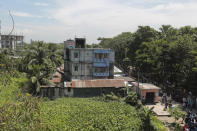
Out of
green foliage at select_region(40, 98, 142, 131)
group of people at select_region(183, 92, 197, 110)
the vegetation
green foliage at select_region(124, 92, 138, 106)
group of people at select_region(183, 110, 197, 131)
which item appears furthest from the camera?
the vegetation

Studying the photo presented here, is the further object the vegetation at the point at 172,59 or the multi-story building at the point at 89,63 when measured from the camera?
the multi-story building at the point at 89,63

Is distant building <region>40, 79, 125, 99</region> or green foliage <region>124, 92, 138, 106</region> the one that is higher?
distant building <region>40, 79, 125, 99</region>

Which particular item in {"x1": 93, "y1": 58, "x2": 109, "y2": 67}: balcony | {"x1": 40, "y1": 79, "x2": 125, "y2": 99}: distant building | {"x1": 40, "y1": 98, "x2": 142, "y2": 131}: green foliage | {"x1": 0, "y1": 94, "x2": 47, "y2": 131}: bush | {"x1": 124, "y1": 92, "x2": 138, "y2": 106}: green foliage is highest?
{"x1": 93, "y1": 58, "x2": 109, "y2": 67}: balcony

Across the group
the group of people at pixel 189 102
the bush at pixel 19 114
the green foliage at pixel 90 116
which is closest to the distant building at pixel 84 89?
the green foliage at pixel 90 116

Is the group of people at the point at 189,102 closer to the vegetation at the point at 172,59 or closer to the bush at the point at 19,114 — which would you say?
the vegetation at the point at 172,59

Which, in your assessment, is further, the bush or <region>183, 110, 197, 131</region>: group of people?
<region>183, 110, 197, 131</region>: group of people

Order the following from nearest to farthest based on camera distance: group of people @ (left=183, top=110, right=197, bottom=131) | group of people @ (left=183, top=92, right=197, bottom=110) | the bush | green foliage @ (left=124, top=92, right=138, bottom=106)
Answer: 1. the bush
2. group of people @ (left=183, top=110, right=197, bottom=131)
3. group of people @ (left=183, top=92, right=197, bottom=110)
4. green foliage @ (left=124, top=92, right=138, bottom=106)

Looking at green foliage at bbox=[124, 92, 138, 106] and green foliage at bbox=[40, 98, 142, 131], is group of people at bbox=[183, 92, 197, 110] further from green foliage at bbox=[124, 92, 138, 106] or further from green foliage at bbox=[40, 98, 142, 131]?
green foliage at bbox=[40, 98, 142, 131]

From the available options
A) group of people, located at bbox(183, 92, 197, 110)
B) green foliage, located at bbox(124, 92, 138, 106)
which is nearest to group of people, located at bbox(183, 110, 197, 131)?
group of people, located at bbox(183, 92, 197, 110)

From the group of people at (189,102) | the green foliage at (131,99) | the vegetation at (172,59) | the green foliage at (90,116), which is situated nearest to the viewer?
the green foliage at (90,116)

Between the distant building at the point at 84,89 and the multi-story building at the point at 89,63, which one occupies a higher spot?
the multi-story building at the point at 89,63

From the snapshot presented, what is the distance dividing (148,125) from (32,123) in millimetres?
12476

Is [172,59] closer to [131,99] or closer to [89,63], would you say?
[131,99]

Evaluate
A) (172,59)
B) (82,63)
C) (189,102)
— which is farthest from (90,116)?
(172,59)
